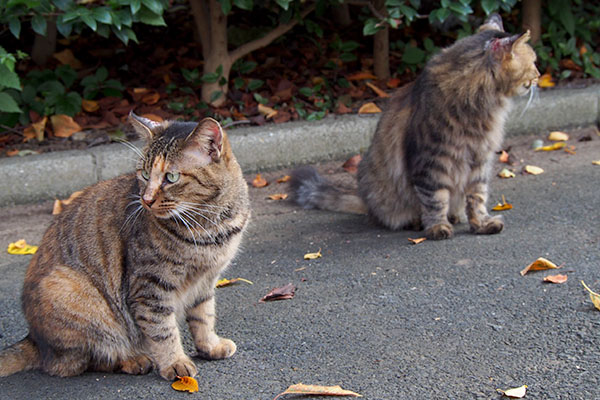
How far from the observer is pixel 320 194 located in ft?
16.7

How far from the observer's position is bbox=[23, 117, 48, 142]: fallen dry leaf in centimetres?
584

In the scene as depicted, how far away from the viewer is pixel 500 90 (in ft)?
14.5

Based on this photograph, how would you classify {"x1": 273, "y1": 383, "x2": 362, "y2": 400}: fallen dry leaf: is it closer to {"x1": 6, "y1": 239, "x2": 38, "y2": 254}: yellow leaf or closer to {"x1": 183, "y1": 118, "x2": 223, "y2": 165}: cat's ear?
{"x1": 183, "y1": 118, "x2": 223, "y2": 165}: cat's ear

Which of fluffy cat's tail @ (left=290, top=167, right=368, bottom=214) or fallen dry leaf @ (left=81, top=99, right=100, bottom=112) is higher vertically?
fallen dry leaf @ (left=81, top=99, right=100, bottom=112)

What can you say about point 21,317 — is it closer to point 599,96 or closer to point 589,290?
point 589,290

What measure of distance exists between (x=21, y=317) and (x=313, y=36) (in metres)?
4.85

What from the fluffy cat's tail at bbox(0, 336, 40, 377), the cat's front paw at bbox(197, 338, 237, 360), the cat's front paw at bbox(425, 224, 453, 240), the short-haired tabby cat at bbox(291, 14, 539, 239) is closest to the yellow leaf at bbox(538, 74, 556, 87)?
the short-haired tabby cat at bbox(291, 14, 539, 239)

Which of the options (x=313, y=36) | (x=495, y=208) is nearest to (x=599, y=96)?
(x=495, y=208)

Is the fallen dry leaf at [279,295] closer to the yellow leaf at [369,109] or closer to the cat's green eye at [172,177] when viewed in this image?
the cat's green eye at [172,177]

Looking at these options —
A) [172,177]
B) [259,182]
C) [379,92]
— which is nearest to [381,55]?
[379,92]

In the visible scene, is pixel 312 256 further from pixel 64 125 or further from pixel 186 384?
pixel 64 125

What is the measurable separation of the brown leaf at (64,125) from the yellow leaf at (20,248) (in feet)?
5.37

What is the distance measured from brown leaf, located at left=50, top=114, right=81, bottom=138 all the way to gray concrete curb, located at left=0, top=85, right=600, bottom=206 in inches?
19.4

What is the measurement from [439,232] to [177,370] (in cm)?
214
